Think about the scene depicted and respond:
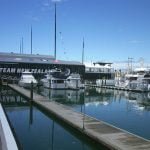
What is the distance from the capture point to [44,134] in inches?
803

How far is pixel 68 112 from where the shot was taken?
24.8m

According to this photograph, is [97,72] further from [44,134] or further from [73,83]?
[44,134]

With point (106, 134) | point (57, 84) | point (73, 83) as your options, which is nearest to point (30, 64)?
point (57, 84)

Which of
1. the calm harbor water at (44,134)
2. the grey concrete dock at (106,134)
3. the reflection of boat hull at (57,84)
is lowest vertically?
the calm harbor water at (44,134)

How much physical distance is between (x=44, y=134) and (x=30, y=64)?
207 feet

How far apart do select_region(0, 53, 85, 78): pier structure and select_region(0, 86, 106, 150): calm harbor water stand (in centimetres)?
5100

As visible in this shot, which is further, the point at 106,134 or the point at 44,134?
the point at 44,134

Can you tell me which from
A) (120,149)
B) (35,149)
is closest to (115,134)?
(120,149)

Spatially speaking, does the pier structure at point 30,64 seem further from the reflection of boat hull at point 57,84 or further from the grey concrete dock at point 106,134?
the grey concrete dock at point 106,134

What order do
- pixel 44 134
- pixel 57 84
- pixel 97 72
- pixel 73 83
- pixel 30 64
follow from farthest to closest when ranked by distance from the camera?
pixel 97 72
pixel 30 64
pixel 73 83
pixel 57 84
pixel 44 134

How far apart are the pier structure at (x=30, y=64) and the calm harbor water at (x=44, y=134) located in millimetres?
50999

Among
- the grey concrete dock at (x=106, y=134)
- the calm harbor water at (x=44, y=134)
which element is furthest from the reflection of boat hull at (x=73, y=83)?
the grey concrete dock at (x=106, y=134)

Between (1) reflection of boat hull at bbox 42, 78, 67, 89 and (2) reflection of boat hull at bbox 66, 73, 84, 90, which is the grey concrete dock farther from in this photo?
(2) reflection of boat hull at bbox 66, 73, 84, 90

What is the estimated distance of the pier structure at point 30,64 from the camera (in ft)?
258
